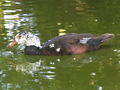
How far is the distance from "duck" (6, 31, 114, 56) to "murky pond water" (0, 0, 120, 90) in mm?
151

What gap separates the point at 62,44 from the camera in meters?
9.37

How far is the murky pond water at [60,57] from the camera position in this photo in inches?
299

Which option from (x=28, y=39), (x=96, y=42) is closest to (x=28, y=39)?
(x=28, y=39)

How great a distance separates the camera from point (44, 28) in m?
11.8

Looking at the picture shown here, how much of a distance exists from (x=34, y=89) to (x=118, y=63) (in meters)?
2.50

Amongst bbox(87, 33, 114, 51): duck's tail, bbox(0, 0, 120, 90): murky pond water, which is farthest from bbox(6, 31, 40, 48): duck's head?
bbox(87, 33, 114, 51): duck's tail

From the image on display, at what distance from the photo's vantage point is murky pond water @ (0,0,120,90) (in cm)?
759

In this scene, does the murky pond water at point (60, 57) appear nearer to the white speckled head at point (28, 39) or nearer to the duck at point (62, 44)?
the duck at point (62, 44)

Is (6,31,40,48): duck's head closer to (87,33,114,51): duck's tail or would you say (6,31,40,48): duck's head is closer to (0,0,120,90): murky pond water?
(0,0,120,90): murky pond water

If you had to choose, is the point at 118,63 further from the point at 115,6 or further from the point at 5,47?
the point at 115,6

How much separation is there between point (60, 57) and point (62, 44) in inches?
13.9

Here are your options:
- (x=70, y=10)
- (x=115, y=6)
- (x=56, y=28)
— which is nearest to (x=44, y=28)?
(x=56, y=28)

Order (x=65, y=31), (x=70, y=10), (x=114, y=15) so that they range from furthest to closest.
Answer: (x=70, y=10) < (x=114, y=15) < (x=65, y=31)

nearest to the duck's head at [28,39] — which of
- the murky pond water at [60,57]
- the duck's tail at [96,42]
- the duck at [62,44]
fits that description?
the duck at [62,44]
